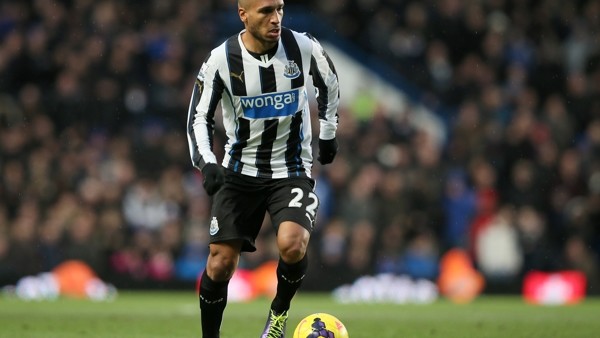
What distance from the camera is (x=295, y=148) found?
7598 mm

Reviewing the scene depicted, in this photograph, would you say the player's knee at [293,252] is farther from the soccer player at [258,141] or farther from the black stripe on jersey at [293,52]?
the black stripe on jersey at [293,52]

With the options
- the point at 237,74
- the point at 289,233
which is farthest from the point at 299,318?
the point at 237,74

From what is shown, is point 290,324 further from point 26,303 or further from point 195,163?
point 26,303

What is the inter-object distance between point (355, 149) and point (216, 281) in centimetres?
932

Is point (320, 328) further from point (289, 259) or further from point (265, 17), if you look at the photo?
point (265, 17)

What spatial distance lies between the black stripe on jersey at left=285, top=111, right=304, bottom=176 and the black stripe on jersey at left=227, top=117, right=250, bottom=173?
0.29 m

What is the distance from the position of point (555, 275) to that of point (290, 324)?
588 cm

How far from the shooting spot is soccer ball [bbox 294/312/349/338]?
7.18 meters

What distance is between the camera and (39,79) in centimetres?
1781

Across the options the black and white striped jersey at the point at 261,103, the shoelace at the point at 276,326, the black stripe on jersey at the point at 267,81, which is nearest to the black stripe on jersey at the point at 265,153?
the black and white striped jersey at the point at 261,103

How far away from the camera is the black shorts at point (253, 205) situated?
289 inches

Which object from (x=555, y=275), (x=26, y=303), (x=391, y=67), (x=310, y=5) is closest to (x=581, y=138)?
(x=555, y=275)

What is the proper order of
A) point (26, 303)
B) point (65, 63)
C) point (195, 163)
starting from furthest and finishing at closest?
1. point (65, 63)
2. point (26, 303)
3. point (195, 163)

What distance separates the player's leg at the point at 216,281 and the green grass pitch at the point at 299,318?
1.40 meters
